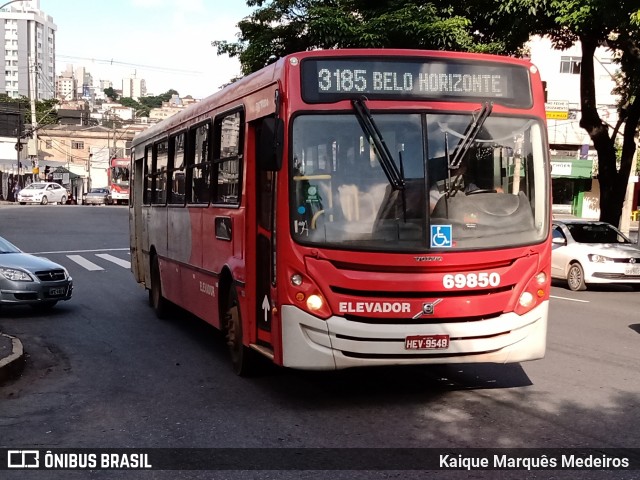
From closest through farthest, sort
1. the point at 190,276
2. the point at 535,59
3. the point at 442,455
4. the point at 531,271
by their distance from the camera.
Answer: the point at 442,455 → the point at 531,271 → the point at 190,276 → the point at 535,59

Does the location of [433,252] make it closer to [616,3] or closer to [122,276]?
[616,3]

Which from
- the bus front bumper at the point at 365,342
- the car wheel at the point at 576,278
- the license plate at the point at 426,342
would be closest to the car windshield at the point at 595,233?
the car wheel at the point at 576,278

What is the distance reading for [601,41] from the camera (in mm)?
20766

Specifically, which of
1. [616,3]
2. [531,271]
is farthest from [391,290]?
[616,3]

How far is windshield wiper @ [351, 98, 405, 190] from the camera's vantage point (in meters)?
7.01

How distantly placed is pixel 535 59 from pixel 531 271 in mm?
46360

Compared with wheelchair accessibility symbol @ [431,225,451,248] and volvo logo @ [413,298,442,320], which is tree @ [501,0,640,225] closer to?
wheelchair accessibility symbol @ [431,225,451,248]

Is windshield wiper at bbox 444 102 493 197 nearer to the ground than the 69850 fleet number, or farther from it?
farther from it

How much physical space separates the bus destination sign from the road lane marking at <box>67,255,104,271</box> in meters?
15.0

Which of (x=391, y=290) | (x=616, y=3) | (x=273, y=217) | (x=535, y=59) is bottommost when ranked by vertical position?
(x=391, y=290)

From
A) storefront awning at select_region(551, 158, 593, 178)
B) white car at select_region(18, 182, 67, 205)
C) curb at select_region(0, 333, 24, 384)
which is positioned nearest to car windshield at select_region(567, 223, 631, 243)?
curb at select_region(0, 333, 24, 384)

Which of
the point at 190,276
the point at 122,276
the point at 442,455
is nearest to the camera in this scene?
the point at 442,455

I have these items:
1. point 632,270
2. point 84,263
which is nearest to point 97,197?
point 84,263

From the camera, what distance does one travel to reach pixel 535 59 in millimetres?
50875
